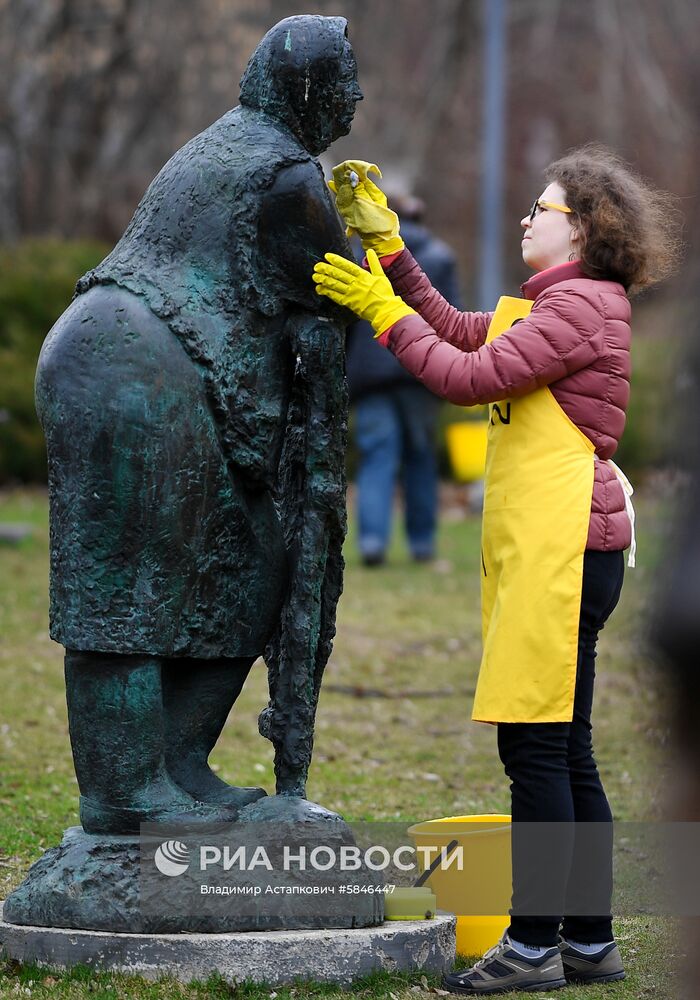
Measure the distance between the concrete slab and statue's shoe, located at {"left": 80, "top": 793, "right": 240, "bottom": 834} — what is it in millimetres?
263

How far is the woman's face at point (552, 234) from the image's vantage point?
4027mm

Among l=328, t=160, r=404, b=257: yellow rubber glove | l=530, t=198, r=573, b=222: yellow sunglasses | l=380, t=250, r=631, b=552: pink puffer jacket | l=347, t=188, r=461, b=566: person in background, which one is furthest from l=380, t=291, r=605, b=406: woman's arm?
l=347, t=188, r=461, b=566: person in background

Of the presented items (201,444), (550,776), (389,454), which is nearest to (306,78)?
(201,444)

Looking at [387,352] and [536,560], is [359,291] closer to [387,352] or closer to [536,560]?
[536,560]

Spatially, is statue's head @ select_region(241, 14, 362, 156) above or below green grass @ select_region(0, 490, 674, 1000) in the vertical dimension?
above

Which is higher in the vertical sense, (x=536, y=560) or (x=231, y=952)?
(x=536, y=560)

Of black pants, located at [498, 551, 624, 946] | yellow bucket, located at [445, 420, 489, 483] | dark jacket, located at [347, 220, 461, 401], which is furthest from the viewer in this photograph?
yellow bucket, located at [445, 420, 489, 483]

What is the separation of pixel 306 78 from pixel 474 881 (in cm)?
221

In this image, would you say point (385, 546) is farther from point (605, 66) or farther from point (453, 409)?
point (605, 66)

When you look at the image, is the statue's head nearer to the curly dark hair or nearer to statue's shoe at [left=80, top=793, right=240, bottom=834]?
the curly dark hair

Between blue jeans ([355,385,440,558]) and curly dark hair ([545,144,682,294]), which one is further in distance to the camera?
blue jeans ([355,385,440,558])

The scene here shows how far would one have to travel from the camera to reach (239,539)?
3.98 meters

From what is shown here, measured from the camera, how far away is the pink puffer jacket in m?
3.82

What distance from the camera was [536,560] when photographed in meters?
3.82
